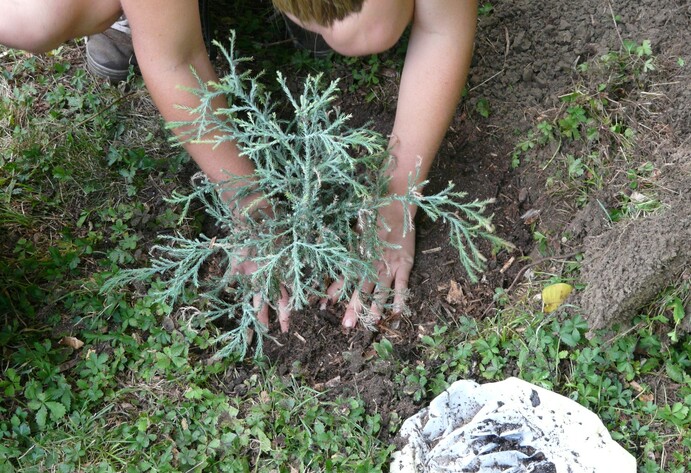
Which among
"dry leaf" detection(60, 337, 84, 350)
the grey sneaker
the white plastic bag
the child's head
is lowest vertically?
the white plastic bag

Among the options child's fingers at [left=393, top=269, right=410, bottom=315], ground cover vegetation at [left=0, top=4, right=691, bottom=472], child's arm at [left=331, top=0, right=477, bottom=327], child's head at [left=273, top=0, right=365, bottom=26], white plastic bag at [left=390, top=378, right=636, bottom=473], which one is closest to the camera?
child's head at [left=273, top=0, right=365, bottom=26]

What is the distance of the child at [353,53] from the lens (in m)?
2.08

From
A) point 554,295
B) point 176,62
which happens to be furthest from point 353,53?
point 554,295

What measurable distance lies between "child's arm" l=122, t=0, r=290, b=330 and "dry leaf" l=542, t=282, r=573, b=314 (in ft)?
2.71

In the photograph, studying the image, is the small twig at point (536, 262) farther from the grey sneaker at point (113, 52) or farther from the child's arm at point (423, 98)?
the grey sneaker at point (113, 52)

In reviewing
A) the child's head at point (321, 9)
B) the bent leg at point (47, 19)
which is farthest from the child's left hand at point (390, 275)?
the bent leg at point (47, 19)

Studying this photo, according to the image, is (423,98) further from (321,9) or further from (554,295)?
(554,295)

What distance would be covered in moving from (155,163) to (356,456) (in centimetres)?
128

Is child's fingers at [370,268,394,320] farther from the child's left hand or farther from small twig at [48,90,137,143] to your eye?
small twig at [48,90,137,143]

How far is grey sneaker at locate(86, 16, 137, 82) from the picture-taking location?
2.86 m

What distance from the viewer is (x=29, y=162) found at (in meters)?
2.73

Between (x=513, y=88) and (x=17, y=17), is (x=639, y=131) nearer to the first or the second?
(x=513, y=88)

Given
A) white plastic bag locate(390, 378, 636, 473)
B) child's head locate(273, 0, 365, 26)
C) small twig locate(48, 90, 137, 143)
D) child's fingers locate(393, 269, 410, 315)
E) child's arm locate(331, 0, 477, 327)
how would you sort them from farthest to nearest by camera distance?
1. small twig locate(48, 90, 137, 143)
2. child's fingers locate(393, 269, 410, 315)
3. child's arm locate(331, 0, 477, 327)
4. white plastic bag locate(390, 378, 636, 473)
5. child's head locate(273, 0, 365, 26)

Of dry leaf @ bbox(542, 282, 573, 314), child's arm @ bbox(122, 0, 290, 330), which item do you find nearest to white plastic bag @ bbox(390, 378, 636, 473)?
dry leaf @ bbox(542, 282, 573, 314)
